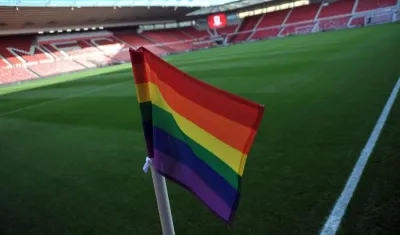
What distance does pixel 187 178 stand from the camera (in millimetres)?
1673

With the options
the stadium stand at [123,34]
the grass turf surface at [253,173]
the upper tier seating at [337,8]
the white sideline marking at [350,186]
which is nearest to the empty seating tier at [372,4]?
the stadium stand at [123,34]

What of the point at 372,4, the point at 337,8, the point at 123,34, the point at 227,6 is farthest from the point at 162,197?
the point at 227,6

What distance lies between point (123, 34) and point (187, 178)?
169 feet

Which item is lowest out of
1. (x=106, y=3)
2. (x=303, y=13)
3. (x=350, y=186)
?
(x=350, y=186)

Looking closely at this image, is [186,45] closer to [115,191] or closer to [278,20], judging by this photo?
[278,20]

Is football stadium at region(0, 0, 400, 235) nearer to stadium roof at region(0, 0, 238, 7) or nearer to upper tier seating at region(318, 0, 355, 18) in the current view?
stadium roof at region(0, 0, 238, 7)

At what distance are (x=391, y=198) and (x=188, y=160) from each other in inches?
84.5

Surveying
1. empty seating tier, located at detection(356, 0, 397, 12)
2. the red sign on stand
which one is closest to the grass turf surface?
empty seating tier, located at detection(356, 0, 397, 12)

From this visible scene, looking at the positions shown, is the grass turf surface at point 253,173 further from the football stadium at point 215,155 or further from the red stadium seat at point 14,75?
the red stadium seat at point 14,75

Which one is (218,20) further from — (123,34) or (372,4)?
(372,4)

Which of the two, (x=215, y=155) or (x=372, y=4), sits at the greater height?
(x=372, y=4)

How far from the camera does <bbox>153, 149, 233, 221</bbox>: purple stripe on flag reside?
1.57m

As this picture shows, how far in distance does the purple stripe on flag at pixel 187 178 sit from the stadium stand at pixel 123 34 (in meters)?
33.2

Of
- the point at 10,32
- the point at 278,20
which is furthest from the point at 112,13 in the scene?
the point at 278,20
